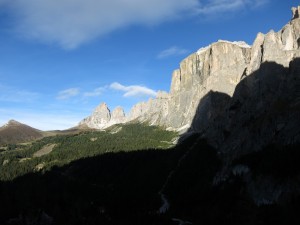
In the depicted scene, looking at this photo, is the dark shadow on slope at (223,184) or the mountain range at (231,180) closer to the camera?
the mountain range at (231,180)

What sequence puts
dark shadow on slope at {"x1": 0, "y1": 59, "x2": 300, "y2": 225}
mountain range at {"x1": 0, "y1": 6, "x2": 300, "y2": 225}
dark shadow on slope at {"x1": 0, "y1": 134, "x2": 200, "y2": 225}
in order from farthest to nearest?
dark shadow on slope at {"x1": 0, "y1": 134, "x2": 200, "y2": 225} → dark shadow on slope at {"x1": 0, "y1": 59, "x2": 300, "y2": 225} → mountain range at {"x1": 0, "y1": 6, "x2": 300, "y2": 225}

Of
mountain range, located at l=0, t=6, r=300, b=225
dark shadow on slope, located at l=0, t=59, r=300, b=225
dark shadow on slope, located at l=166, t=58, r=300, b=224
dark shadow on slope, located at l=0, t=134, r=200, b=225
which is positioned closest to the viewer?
dark shadow on slope, located at l=166, t=58, r=300, b=224

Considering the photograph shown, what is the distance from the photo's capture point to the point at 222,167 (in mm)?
153000

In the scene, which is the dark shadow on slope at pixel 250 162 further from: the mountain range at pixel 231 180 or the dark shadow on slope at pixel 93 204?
the dark shadow on slope at pixel 93 204

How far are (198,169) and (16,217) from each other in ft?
262

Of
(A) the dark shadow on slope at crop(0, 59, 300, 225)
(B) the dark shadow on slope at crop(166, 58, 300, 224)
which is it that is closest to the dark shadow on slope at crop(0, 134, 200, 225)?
(A) the dark shadow on slope at crop(0, 59, 300, 225)

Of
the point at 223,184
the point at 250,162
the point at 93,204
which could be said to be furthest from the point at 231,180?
the point at 93,204

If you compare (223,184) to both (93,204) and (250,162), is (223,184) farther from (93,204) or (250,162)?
(93,204)

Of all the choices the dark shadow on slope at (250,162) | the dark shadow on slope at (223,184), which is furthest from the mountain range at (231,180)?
the dark shadow on slope at (223,184)

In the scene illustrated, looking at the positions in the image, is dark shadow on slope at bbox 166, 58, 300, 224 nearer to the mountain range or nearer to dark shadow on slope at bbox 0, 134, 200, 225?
the mountain range

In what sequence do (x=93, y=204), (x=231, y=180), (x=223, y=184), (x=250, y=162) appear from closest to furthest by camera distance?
(x=250, y=162)
(x=231, y=180)
(x=223, y=184)
(x=93, y=204)

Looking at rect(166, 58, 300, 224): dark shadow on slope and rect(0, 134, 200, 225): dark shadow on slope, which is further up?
rect(166, 58, 300, 224): dark shadow on slope

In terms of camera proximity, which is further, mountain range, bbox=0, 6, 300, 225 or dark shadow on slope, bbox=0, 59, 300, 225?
dark shadow on slope, bbox=0, 59, 300, 225

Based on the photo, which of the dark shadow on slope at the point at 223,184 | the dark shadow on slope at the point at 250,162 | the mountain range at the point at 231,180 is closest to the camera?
the dark shadow on slope at the point at 250,162
